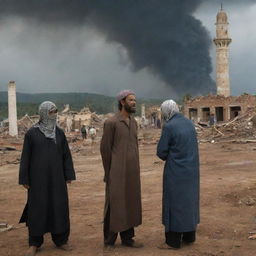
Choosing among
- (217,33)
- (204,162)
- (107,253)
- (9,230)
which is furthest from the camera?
(217,33)

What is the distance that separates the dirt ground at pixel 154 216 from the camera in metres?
5.41

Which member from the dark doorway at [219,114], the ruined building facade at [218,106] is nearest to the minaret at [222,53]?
the ruined building facade at [218,106]

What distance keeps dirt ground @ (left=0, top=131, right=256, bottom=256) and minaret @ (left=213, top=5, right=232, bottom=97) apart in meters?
43.3

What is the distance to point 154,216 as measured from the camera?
278 inches

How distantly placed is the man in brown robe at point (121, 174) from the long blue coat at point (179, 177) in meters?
0.36

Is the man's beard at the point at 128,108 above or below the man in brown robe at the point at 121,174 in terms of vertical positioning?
above

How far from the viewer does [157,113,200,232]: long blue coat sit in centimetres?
516

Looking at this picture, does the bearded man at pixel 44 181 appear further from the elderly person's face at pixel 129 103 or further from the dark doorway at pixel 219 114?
the dark doorway at pixel 219 114

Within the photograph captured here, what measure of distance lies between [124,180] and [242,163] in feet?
31.3

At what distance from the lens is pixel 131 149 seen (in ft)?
17.6

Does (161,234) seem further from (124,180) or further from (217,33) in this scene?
(217,33)

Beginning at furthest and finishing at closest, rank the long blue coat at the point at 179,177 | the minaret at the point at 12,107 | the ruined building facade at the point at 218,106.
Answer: the ruined building facade at the point at 218,106 → the minaret at the point at 12,107 → the long blue coat at the point at 179,177

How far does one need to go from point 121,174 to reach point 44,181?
34.6 inches

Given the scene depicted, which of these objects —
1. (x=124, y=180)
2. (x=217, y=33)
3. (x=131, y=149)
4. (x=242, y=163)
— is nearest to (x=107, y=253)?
(x=124, y=180)
